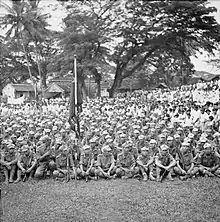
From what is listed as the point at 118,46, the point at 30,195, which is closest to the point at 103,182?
the point at 30,195

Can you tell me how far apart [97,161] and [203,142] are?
2226mm

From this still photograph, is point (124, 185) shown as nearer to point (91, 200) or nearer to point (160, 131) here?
point (91, 200)

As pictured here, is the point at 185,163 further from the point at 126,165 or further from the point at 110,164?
the point at 110,164

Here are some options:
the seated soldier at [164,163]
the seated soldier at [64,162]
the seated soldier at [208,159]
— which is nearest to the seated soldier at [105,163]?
the seated soldier at [64,162]

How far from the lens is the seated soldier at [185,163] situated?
6535 mm

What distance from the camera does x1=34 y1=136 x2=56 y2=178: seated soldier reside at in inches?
266

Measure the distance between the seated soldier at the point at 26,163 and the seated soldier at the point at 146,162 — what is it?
2.12 meters

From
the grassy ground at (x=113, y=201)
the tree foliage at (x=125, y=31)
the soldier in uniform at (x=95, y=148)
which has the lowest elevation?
the grassy ground at (x=113, y=201)

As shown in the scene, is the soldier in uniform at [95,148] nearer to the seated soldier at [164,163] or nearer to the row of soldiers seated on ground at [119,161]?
the row of soldiers seated on ground at [119,161]

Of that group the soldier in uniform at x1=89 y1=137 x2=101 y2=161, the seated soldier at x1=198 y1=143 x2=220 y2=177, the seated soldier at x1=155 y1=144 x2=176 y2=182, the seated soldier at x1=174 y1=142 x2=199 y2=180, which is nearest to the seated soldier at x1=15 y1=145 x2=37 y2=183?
the soldier in uniform at x1=89 y1=137 x2=101 y2=161

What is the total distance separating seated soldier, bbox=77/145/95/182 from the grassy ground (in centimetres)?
22

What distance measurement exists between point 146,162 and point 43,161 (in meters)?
2.07

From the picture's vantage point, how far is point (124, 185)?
618cm

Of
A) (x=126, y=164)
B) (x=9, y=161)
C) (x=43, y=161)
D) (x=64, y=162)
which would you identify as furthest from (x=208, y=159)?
(x=9, y=161)
